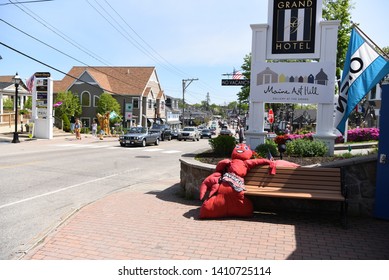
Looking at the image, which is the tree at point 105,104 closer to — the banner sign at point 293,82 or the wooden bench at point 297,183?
the banner sign at point 293,82

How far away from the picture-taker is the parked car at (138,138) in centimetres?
2633

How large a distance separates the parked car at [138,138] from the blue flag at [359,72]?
1954 centimetres

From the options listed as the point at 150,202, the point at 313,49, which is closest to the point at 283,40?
the point at 313,49

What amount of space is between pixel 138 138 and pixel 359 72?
19.9 metres

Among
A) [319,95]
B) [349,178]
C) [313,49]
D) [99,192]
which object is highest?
[313,49]

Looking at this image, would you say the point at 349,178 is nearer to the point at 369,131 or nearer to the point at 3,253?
the point at 3,253

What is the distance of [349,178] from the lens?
6.96 metres

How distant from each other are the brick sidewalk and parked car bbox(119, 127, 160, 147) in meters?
19.2

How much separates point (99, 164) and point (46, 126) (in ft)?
57.2

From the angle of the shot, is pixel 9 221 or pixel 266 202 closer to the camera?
pixel 9 221

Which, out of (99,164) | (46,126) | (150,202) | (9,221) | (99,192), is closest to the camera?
(9,221)

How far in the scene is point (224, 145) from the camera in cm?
997

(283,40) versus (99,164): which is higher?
(283,40)

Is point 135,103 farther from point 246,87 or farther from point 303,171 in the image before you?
point 303,171
